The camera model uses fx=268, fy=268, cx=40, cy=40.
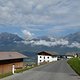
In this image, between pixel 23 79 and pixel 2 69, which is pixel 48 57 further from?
pixel 23 79

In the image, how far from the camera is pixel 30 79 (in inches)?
1355

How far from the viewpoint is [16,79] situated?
112ft

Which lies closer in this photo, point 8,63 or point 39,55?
point 8,63

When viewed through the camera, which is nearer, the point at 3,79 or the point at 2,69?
the point at 3,79

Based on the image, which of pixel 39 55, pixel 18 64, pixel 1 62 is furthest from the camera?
pixel 39 55

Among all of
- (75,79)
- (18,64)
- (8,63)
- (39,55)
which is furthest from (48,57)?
(75,79)

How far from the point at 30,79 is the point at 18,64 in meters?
33.4

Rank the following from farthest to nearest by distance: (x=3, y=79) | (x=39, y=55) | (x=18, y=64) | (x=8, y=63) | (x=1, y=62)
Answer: (x=39, y=55), (x=18, y=64), (x=8, y=63), (x=1, y=62), (x=3, y=79)

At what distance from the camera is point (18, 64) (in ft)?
221

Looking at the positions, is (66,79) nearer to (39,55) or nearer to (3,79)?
(3,79)

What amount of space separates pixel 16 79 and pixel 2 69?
63.0ft

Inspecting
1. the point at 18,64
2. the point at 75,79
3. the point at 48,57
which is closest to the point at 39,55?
the point at 48,57

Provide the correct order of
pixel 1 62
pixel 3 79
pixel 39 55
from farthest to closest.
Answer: pixel 39 55
pixel 1 62
pixel 3 79

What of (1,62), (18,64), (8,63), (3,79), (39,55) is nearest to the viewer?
(3,79)
